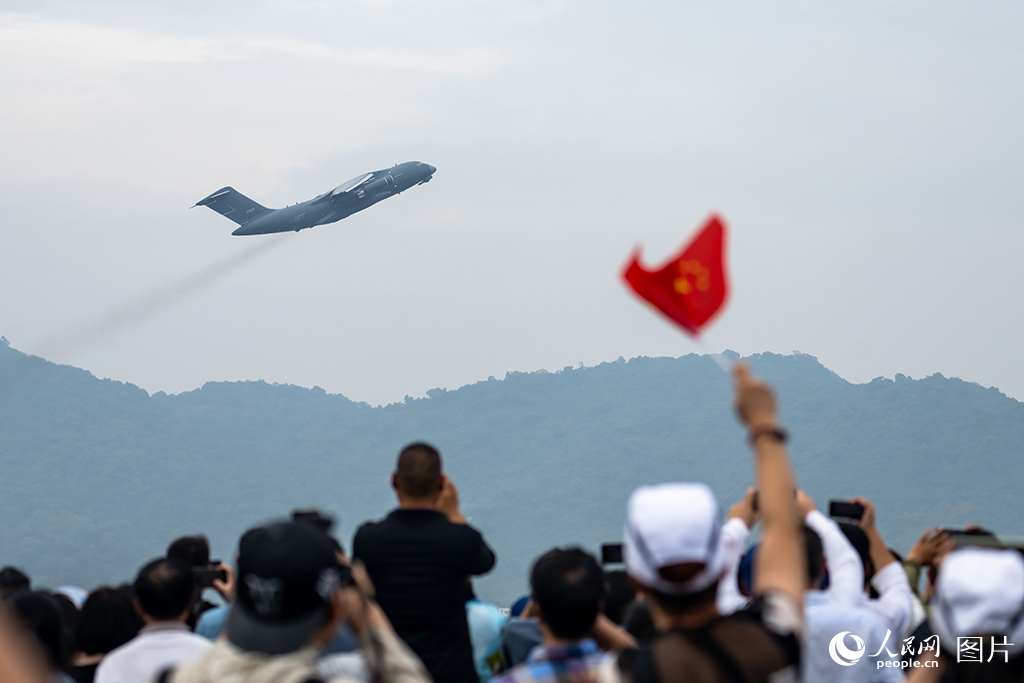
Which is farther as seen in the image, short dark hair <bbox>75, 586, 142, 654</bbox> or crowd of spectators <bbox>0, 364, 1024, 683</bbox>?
short dark hair <bbox>75, 586, 142, 654</bbox>

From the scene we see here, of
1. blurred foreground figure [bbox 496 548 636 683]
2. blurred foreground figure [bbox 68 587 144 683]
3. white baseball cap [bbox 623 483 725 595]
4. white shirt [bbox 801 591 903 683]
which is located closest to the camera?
white baseball cap [bbox 623 483 725 595]

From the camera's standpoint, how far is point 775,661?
4.35 meters

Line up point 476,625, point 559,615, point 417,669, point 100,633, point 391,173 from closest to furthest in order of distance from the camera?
point 417,669 < point 559,615 < point 100,633 < point 476,625 < point 391,173

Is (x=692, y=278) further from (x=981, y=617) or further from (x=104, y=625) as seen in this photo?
(x=104, y=625)

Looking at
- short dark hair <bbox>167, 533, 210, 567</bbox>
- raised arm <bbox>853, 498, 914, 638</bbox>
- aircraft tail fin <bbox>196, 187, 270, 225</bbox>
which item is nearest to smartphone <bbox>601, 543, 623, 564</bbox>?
raised arm <bbox>853, 498, 914, 638</bbox>

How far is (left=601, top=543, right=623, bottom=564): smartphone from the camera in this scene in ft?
26.1

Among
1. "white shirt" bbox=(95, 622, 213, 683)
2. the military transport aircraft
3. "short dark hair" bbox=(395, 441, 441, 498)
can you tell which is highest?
the military transport aircraft

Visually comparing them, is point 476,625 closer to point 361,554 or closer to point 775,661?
point 361,554

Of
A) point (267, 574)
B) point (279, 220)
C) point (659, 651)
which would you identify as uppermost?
point (279, 220)

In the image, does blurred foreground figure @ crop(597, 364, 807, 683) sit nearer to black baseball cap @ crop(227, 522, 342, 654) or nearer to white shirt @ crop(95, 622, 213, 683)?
black baseball cap @ crop(227, 522, 342, 654)

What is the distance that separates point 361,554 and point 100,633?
6.56 ft

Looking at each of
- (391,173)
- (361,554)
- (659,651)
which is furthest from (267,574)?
(391,173)

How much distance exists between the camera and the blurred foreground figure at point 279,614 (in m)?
4.37

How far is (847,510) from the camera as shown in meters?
8.28
